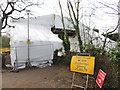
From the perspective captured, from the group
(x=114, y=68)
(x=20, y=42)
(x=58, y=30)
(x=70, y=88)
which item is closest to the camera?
(x=114, y=68)

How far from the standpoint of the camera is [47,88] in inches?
134

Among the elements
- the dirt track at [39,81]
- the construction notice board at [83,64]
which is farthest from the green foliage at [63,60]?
the construction notice board at [83,64]

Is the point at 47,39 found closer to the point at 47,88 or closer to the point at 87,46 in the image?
the point at 87,46

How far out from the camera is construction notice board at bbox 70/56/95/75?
3125 mm

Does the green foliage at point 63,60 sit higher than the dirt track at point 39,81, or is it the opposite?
the green foliage at point 63,60

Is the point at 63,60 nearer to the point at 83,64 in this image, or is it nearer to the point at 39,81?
the point at 39,81

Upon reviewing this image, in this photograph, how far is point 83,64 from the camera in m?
3.32

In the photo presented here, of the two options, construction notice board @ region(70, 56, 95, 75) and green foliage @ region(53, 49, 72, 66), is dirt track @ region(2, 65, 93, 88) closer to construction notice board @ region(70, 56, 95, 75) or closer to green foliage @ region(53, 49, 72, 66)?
construction notice board @ region(70, 56, 95, 75)

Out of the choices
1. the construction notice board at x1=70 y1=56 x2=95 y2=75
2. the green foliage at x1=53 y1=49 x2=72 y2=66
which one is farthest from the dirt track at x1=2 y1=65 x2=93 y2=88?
the green foliage at x1=53 y1=49 x2=72 y2=66

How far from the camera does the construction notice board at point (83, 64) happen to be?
3.12 meters

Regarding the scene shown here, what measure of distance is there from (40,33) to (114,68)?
7203mm

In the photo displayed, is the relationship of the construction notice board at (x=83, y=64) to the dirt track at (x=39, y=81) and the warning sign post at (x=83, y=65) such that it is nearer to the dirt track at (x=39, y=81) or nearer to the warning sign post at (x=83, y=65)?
the warning sign post at (x=83, y=65)

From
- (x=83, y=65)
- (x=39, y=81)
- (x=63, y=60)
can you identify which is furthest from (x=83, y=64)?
(x=63, y=60)

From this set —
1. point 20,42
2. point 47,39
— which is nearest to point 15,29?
point 20,42
